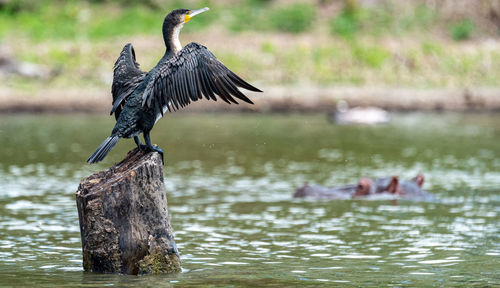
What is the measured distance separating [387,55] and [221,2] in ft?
32.7

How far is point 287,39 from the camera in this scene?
42.8 m

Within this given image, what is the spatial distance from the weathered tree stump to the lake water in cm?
22

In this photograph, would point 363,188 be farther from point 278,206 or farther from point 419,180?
point 278,206

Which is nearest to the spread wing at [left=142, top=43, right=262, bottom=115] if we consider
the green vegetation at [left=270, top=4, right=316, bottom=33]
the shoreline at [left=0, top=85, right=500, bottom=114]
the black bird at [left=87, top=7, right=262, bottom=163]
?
the black bird at [left=87, top=7, right=262, bottom=163]

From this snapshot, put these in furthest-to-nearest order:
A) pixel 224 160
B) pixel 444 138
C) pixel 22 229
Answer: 1. pixel 444 138
2. pixel 224 160
3. pixel 22 229

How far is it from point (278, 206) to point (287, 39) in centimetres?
2600

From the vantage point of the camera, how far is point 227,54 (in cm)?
4038

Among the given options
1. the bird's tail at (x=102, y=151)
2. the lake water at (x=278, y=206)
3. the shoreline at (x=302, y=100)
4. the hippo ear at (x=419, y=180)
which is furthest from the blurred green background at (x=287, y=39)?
the bird's tail at (x=102, y=151)

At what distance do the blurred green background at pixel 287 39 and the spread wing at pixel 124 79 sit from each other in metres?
26.2

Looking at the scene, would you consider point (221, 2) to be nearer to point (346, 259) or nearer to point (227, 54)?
point (227, 54)

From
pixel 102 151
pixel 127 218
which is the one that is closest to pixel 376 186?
pixel 127 218

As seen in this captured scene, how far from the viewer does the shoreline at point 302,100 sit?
35938mm

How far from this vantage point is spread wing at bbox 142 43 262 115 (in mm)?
10633

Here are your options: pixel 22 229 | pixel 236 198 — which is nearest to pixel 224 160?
pixel 236 198
